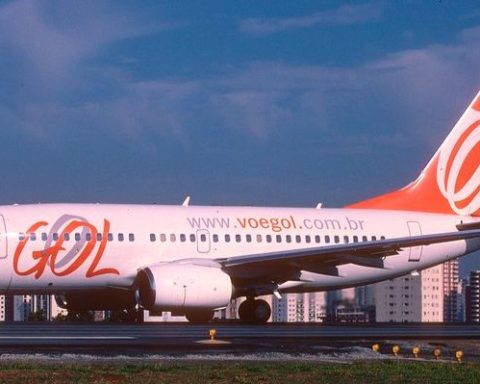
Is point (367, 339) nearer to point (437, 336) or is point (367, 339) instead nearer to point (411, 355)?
point (437, 336)

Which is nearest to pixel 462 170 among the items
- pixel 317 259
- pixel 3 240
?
pixel 317 259

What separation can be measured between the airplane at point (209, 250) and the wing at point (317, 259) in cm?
4

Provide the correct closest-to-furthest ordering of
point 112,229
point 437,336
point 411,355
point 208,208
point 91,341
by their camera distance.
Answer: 1. point 411,355
2. point 91,341
3. point 437,336
4. point 112,229
5. point 208,208

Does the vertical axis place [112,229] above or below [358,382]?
above

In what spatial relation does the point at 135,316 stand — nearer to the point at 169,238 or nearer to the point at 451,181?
the point at 169,238

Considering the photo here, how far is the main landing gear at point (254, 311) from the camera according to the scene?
124 feet

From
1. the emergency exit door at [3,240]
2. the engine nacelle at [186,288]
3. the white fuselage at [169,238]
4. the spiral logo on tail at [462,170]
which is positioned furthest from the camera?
the spiral logo on tail at [462,170]

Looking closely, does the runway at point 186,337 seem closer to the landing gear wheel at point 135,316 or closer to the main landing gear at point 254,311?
the main landing gear at point 254,311

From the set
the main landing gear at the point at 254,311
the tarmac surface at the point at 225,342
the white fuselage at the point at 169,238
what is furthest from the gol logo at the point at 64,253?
the main landing gear at the point at 254,311

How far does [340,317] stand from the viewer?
1516 inches

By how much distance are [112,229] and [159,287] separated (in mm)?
4590

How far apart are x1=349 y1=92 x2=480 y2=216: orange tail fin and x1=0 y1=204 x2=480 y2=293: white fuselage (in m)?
0.93

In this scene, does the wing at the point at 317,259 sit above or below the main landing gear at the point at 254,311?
above

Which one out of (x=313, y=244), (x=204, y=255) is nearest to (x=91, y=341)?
(x=204, y=255)
